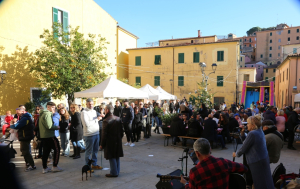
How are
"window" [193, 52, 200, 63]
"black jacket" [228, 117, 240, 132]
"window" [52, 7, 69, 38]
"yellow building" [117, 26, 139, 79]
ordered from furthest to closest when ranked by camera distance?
"window" [193, 52, 200, 63]
"yellow building" [117, 26, 139, 79]
"window" [52, 7, 69, 38]
"black jacket" [228, 117, 240, 132]

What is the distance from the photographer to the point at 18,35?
11992 mm

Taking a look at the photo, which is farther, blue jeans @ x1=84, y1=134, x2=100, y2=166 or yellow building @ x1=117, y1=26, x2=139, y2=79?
yellow building @ x1=117, y1=26, x2=139, y2=79

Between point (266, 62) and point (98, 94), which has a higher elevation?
point (266, 62)

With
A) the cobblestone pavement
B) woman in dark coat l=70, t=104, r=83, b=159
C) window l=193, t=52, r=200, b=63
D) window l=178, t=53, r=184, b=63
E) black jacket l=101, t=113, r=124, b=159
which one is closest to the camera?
the cobblestone pavement

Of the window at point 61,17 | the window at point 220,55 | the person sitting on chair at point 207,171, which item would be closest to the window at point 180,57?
the window at point 220,55

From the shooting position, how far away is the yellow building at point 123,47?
1094 inches

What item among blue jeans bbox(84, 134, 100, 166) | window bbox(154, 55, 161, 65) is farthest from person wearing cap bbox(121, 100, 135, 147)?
window bbox(154, 55, 161, 65)

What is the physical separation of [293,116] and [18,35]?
43.8ft

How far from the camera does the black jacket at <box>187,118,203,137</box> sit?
819 cm

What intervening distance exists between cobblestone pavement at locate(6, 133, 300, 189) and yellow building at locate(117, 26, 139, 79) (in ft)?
69.3

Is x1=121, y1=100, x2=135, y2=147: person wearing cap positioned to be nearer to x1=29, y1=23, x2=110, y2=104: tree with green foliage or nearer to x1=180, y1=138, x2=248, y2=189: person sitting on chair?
x1=29, y1=23, x2=110, y2=104: tree with green foliage

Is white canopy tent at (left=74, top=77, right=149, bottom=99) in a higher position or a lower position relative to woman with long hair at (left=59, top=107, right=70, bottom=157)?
higher

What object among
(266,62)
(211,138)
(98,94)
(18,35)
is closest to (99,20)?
(18,35)

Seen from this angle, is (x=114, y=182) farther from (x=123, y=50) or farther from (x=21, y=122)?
(x=123, y=50)
